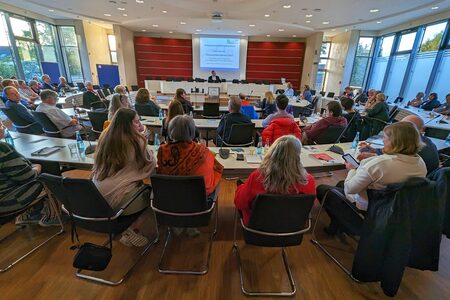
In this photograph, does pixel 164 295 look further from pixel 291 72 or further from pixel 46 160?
pixel 291 72

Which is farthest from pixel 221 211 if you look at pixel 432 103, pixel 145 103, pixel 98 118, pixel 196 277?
pixel 432 103

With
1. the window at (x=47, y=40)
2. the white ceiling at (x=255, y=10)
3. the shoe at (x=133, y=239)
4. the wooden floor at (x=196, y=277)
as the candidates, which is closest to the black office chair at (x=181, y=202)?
the wooden floor at (x=196, y=277)

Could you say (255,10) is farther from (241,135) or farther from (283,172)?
(283,172)

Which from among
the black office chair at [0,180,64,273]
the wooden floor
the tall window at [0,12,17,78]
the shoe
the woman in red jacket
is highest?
the tall window at [0,12,17,78]

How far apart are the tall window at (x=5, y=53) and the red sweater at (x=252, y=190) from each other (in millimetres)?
11243

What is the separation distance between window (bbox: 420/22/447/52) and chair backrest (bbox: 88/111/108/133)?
1077 cm

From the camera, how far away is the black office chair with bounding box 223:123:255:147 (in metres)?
3.39

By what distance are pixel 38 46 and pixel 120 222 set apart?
42.1 ft

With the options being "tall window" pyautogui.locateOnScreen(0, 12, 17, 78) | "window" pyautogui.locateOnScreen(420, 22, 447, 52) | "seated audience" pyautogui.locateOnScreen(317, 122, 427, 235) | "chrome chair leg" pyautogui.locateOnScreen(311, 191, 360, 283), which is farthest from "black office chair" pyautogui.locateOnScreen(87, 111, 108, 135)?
"window" pyautogui.locateOnScreen(420, 22, 447, 52)

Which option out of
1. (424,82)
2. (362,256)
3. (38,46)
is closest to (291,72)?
(424,82)

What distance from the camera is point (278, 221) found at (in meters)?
1.58

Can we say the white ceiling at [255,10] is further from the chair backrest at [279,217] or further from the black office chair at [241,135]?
the chair backrest at [279,217]

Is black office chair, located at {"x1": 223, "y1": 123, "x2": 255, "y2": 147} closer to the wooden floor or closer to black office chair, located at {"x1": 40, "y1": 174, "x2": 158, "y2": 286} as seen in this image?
the wooden floor

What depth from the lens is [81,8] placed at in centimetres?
802
